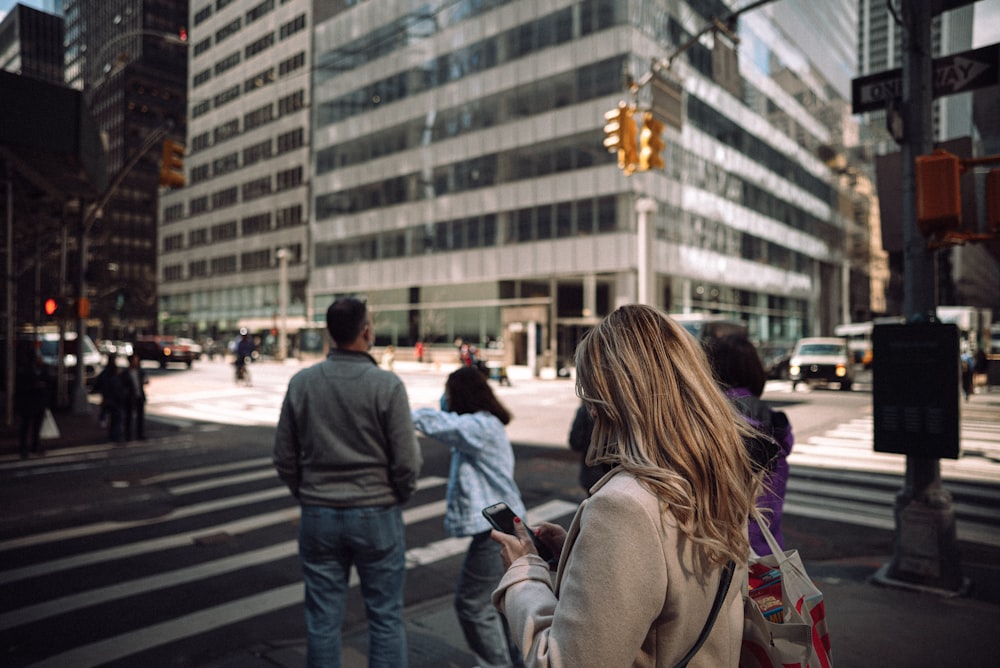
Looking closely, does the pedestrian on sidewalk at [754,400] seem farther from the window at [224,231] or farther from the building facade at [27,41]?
the window at [224,231]

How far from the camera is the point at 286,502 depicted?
28.1 ft

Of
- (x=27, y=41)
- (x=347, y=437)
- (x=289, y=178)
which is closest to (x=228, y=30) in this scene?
(x=289, y=178)

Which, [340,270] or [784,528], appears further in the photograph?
[340,270]

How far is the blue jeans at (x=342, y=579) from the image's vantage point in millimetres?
3240

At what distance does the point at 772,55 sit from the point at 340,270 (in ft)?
119

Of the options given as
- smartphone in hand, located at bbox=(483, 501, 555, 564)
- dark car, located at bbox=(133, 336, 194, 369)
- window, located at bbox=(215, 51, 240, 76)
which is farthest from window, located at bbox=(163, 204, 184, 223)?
smartphone in hand, located at bbox=(483, 501, 555, 564)

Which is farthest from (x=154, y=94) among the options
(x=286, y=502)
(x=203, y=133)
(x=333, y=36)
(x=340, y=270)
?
(x=286, y=502)

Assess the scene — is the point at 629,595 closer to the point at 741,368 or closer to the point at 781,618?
the point at 781,618

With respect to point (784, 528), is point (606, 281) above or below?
above

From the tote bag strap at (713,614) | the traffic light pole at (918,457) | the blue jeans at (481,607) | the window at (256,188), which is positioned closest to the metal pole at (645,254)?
the traffic light pole at (918,457)

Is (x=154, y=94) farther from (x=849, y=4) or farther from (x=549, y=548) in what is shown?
(x=549, y=548)

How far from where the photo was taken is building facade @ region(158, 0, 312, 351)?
194ft

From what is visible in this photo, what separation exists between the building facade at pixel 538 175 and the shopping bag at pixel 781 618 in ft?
97.0

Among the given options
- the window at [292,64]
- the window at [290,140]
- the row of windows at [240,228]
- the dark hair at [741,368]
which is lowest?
the dark hair at [741,368]
